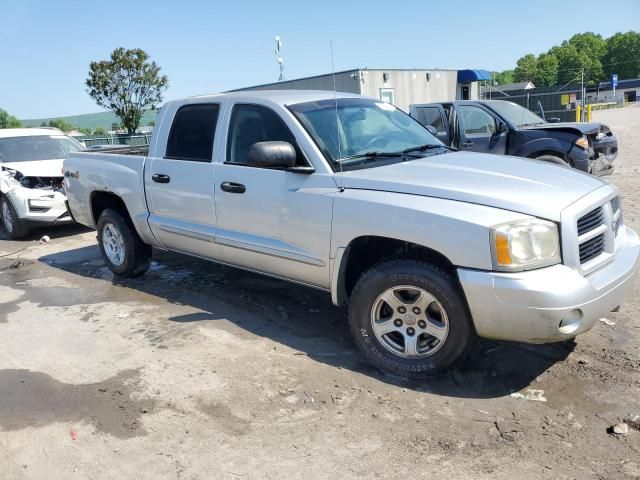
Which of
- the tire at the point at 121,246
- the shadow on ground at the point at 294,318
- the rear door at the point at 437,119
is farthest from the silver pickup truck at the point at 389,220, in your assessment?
the rear door at the point at 437,119

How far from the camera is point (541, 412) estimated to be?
128 inches

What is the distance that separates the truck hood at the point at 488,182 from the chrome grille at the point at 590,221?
13 centimetres

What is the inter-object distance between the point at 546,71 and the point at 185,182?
134506 mm

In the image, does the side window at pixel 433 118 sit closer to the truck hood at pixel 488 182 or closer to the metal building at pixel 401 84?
the truck hood at pixel 488 182

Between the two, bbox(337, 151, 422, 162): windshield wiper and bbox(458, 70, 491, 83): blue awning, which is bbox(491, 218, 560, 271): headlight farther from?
bbox(458, 70, 491, 83): blue awning

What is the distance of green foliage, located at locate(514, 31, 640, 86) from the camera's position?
125625mm

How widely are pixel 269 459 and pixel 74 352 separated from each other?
2253 millimetres

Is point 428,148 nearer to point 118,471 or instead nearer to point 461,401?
point 461,401

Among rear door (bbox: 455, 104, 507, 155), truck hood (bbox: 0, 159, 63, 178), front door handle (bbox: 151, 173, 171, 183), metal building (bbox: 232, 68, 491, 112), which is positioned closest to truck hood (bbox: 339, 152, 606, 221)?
front door handle (bbox: 151, 173, 171, 183)

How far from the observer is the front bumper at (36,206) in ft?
28.6

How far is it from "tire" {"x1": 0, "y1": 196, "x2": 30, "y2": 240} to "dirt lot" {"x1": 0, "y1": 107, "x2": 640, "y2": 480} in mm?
4069

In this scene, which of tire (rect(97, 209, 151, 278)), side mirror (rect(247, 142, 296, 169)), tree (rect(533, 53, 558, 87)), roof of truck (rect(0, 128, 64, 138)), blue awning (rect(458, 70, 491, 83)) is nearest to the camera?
side mirror (rect(247, 142, 296, 169))

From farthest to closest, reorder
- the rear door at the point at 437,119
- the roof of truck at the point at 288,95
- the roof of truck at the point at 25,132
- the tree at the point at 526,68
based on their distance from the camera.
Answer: the tree at the point at 526,68, the roof of truck at the point at 25,132, the rear door at the point at 437,119, the roof of truck at the point at 288,95

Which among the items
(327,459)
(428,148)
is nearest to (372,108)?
(428,148)
